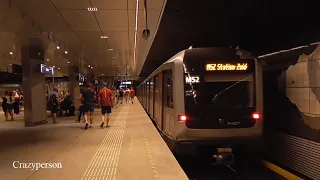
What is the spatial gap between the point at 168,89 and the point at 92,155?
8.97ft

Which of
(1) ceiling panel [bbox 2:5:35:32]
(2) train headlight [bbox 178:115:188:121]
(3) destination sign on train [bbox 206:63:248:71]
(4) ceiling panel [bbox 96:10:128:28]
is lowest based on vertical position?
(2) train headlight [bbox 178:115:188:121]

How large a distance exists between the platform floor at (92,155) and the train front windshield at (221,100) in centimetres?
118

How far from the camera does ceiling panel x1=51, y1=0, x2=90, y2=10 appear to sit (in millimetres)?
9033

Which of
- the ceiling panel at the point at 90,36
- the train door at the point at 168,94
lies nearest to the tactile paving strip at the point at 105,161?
the train door at the point at 168,94

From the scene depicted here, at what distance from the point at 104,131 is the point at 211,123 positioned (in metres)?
5.44

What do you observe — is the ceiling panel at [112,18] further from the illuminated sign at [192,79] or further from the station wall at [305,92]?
the station wall at [305,92]

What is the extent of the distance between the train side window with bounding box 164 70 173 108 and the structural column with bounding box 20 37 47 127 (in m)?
7.44

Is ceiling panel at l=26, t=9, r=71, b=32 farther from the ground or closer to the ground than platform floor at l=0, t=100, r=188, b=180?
farther from the ground

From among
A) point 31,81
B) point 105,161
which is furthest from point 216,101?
point 31,81

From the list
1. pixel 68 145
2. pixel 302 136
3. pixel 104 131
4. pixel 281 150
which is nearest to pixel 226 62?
pixel 302 136

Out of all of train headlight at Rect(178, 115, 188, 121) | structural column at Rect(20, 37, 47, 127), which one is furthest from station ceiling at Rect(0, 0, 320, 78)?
train headlight at Rect(178, 115, 188, 121)

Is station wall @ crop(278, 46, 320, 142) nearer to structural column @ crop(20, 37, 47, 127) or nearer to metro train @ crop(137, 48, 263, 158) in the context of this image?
metro train @ crop(137, 48, 263, 158)

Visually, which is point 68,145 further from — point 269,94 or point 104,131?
point 269,94

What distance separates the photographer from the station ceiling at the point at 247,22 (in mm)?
9031
